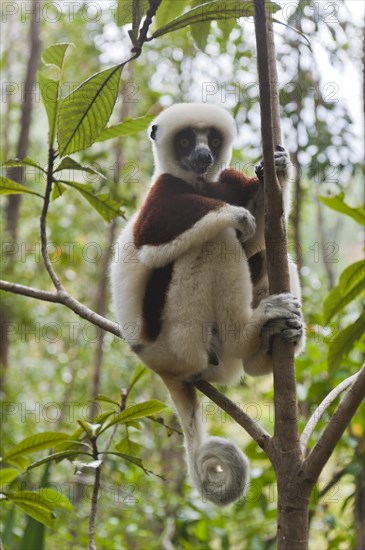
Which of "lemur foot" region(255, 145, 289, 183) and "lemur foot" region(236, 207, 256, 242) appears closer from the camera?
"lemur foot" region(255, 145, 289, 183)

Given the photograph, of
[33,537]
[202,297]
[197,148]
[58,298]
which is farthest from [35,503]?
[197,148]

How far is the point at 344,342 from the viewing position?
3.07 meters

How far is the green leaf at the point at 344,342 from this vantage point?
306cm

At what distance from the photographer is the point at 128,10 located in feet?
7.48

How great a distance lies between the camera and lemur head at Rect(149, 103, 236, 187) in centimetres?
335

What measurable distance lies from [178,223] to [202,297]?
33 cm

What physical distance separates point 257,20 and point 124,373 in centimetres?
690

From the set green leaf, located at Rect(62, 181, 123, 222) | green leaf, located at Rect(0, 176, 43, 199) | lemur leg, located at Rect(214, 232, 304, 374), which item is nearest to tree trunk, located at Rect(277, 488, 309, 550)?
lemur leg, located at Rect(214, 232, 304, 374)

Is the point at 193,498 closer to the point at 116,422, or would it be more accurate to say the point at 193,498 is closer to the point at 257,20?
the point at 116,422

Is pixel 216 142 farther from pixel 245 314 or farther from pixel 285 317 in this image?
pixel 285 317

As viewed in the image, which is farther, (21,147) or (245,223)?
(21,147)

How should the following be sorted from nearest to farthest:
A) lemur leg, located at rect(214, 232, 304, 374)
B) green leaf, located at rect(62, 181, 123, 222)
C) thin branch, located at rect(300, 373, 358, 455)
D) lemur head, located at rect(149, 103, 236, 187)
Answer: thin branch, located at rect(300, 373, 358, 455) → lemur leg, located at rect(214, 232, 304, 374) → green leaf, located at rect(62, 181, 123, 222) → lemur head, located at rect(149, 103, 236, 187)

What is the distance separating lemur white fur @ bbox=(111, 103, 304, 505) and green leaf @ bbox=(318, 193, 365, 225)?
0.29 m

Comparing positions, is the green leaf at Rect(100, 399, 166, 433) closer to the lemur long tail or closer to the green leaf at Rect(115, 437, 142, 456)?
the lemur long tail
